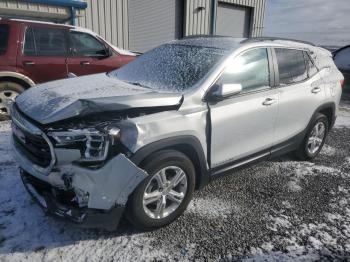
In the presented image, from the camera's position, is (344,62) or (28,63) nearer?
(28,63)

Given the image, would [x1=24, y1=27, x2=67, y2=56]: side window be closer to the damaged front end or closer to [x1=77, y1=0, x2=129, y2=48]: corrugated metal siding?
the damaged front end

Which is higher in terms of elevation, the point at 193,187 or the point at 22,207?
the point at 193,187

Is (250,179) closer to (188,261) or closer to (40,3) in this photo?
(188,261)

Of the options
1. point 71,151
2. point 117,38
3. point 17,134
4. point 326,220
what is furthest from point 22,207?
point 117,38

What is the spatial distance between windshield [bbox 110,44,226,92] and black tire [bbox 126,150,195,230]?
0.69 metres

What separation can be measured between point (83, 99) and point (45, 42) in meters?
3.84

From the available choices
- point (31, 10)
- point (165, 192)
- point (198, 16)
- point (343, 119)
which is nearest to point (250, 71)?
point (165, 192)

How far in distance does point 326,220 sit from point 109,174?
90.2 inches

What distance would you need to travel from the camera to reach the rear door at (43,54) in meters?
5.52

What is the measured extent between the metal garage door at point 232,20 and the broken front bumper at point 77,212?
1379cm

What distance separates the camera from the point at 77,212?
7.92 feet

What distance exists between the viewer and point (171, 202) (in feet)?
9.62

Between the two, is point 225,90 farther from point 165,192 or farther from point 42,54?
point 42,54

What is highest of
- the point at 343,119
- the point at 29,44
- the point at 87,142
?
the point at 29,44
